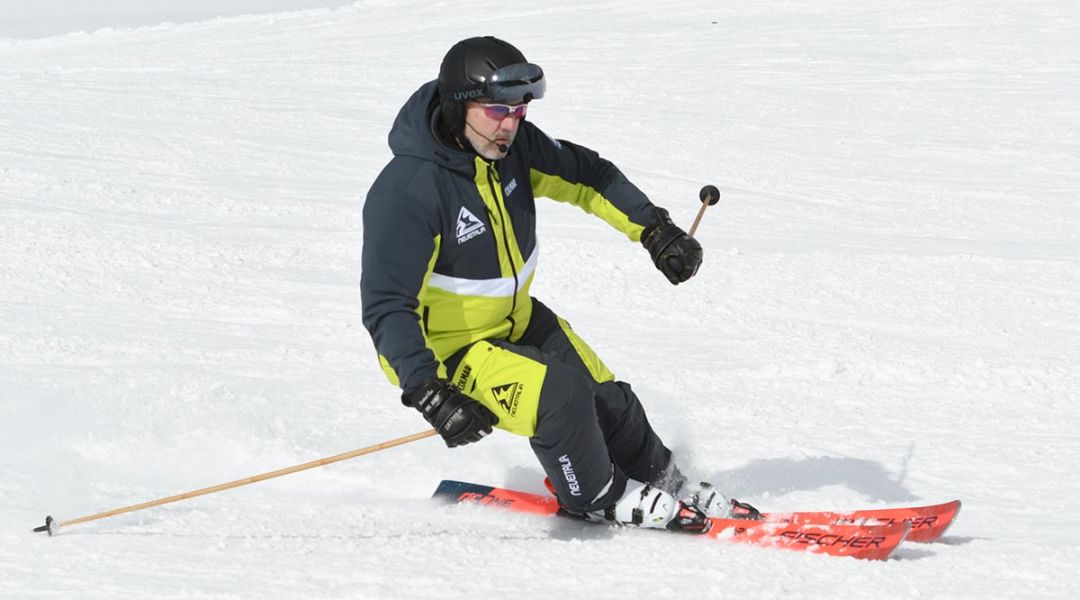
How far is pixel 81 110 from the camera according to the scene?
1120 centimetres

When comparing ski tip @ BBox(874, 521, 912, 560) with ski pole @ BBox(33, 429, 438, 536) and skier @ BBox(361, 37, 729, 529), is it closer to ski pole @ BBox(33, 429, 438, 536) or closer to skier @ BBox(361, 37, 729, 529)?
skier @ BBox(361, 37, 729, 529)

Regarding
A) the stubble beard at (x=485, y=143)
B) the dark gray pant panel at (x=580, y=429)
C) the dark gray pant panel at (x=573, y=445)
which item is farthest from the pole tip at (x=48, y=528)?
the stubble beard at (x=485, y=143)

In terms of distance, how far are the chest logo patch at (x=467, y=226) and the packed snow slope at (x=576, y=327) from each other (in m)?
0.97

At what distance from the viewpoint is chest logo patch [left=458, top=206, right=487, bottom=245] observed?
3.63m

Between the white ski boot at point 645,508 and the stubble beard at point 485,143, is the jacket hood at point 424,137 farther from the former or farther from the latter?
the white ski boot at point 645,508

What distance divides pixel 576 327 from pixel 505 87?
3154 millimetres

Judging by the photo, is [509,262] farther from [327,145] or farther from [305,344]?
[327,145]

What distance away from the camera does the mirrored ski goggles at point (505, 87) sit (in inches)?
139

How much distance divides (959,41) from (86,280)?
42.8ft

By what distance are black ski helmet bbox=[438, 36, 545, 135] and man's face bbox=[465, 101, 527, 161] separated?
0.09ft

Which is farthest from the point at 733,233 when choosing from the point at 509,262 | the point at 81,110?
the point at 81,110

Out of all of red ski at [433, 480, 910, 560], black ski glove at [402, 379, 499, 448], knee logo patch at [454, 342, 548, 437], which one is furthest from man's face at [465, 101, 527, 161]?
red ski at [433, 480, 910, 560]

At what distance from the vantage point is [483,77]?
3.53m

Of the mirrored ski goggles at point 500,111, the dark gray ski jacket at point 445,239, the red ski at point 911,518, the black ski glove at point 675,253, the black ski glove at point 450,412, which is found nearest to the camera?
the black ski glove at point 450,412
